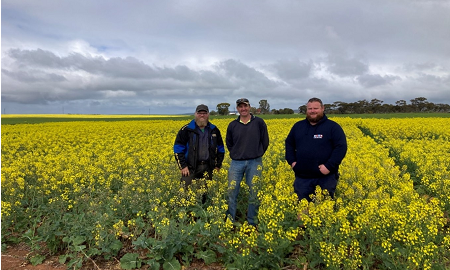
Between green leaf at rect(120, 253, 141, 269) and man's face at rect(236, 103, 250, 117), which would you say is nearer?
green leaf at rect(120, 253, 141, 269)

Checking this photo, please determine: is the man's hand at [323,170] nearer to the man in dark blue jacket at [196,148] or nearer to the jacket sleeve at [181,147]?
the man in dark blue jacket at [196,148]

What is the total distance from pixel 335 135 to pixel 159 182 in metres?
4.70

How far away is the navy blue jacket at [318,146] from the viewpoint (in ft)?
18.2

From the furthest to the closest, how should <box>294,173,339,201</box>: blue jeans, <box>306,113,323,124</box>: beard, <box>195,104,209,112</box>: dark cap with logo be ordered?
<box>195,104,209,112</box>: dark cap with logo → <box>294,173,339,201</box>: blue jeans → <box>306,113,323,124</box>: beard

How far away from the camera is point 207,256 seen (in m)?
5.23

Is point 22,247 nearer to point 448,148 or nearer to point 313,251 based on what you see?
point 313,251

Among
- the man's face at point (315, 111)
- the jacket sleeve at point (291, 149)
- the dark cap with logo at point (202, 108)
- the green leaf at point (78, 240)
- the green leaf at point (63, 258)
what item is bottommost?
the green leaf at point (63, 258)

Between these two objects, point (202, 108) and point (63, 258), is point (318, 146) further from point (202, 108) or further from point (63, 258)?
point (63, 258)

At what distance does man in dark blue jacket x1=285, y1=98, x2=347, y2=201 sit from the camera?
5.59 m

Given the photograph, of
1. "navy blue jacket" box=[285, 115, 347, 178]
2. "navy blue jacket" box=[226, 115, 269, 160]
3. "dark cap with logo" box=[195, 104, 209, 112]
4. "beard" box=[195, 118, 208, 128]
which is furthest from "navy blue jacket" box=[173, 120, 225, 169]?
"navy blue jacket" box=[285, 115, 347, 178]

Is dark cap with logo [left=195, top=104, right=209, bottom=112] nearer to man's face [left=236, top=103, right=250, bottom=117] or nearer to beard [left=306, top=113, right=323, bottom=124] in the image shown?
man's face [left=236, top=103, right=250, bottom=117]

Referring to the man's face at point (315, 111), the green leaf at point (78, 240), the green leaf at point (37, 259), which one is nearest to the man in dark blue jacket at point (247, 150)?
the man's face at point (315, 111)

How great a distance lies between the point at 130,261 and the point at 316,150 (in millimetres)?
4016

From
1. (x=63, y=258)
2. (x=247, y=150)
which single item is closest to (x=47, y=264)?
(x=63, y=258)
